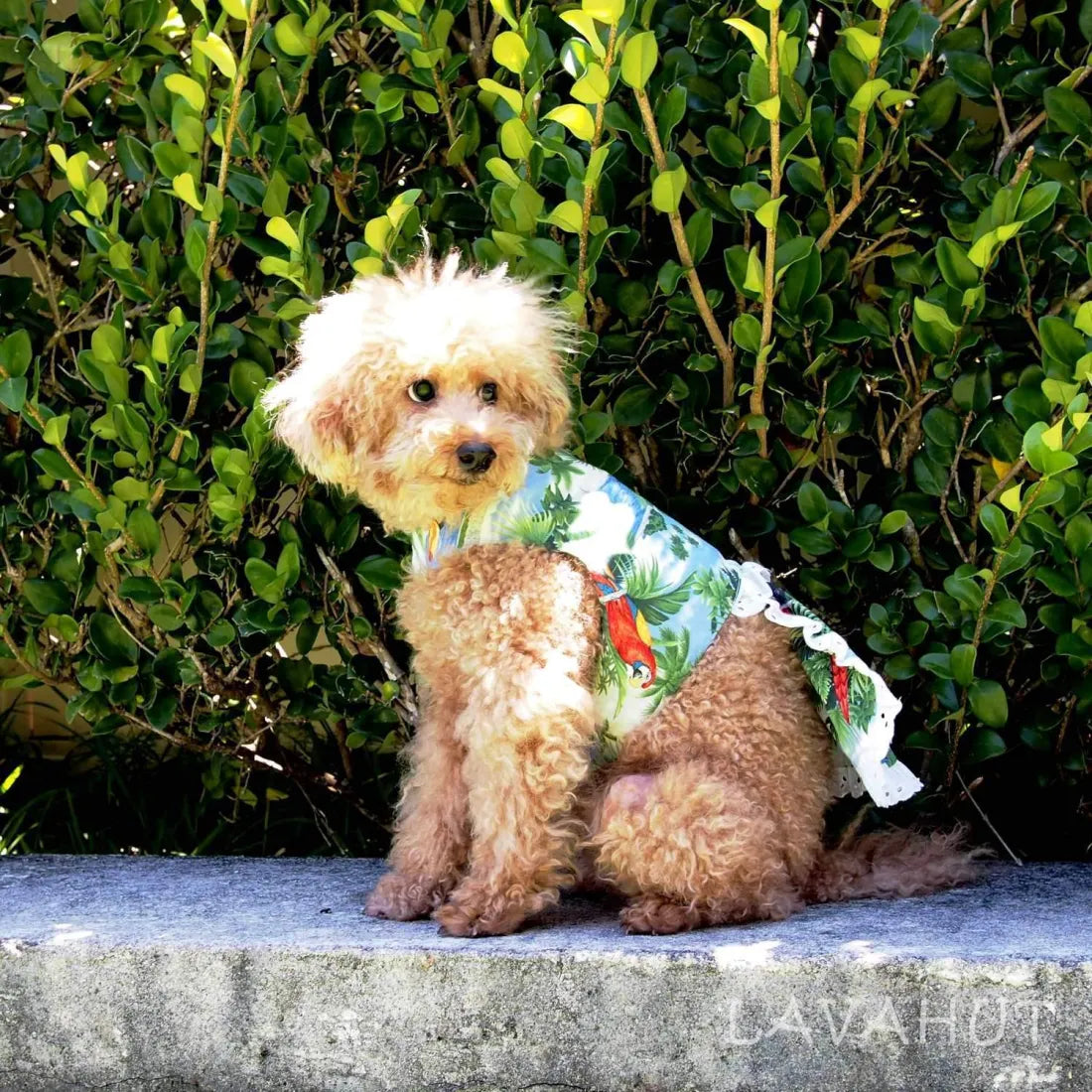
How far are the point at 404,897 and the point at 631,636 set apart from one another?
71 centimetres

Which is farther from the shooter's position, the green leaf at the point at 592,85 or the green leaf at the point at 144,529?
the green leaf at the point at 144,529

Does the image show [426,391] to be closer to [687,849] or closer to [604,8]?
[604,8]

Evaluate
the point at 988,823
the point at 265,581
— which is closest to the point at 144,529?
the point at 265,581

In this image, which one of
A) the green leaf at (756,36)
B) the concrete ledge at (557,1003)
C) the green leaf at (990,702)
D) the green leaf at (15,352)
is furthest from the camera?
the green leaf at (15,352)

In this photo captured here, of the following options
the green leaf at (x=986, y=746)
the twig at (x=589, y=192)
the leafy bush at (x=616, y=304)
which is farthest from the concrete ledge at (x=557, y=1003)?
the twig at (x=589, y=192)

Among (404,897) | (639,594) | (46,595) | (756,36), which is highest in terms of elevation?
(756,36)

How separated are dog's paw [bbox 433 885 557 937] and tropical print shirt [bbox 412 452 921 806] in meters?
0.38

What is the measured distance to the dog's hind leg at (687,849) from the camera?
2643 millimetres

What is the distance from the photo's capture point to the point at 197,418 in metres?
3.33

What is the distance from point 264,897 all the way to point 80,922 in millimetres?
378

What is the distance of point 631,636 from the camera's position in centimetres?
281

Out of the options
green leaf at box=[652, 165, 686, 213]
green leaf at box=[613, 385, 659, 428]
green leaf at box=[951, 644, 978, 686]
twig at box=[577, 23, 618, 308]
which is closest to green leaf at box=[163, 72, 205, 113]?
twig at box=[577, 23, 618, 308]

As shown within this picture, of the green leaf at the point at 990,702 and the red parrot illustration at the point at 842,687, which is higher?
the red parrot illustration at the point at 842,687

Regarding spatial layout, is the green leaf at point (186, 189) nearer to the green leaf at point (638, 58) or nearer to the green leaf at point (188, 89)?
the green leaf at point (188, 89)
